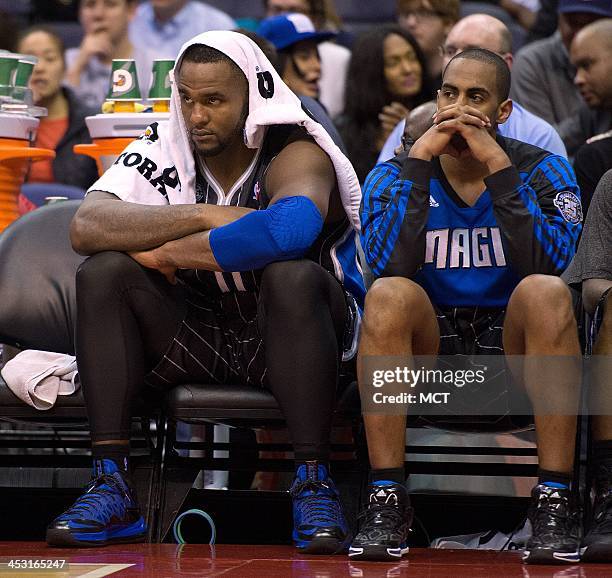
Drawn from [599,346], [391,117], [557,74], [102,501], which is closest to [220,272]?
[102,501]

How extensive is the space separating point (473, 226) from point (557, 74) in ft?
6.86

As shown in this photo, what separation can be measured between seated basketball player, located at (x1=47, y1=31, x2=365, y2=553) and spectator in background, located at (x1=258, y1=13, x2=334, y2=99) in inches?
65.5

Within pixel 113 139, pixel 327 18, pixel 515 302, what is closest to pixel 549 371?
pixel 515 302

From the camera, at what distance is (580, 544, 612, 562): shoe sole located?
2.49 m

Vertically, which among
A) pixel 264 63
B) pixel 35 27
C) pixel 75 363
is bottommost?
pixel 75 363

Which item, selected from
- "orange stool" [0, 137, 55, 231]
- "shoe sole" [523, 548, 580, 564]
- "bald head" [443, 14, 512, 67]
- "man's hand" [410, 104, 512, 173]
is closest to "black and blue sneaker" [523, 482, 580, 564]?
"shoe sole" [523, 548, 580, 564]

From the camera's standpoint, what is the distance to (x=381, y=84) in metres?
4.70

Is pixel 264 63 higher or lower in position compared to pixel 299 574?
higher

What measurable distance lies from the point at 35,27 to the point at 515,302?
3.69 m

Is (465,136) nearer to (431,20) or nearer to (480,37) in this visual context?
(480,37)

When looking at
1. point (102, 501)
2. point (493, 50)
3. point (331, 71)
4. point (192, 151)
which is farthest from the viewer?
point (331, 71)

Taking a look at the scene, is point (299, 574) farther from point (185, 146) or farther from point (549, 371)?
point (185, 146)

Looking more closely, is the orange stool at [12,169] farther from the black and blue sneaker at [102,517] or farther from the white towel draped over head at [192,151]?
the black and blue sneaker at [102,517]

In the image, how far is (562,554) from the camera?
8.15 feet
